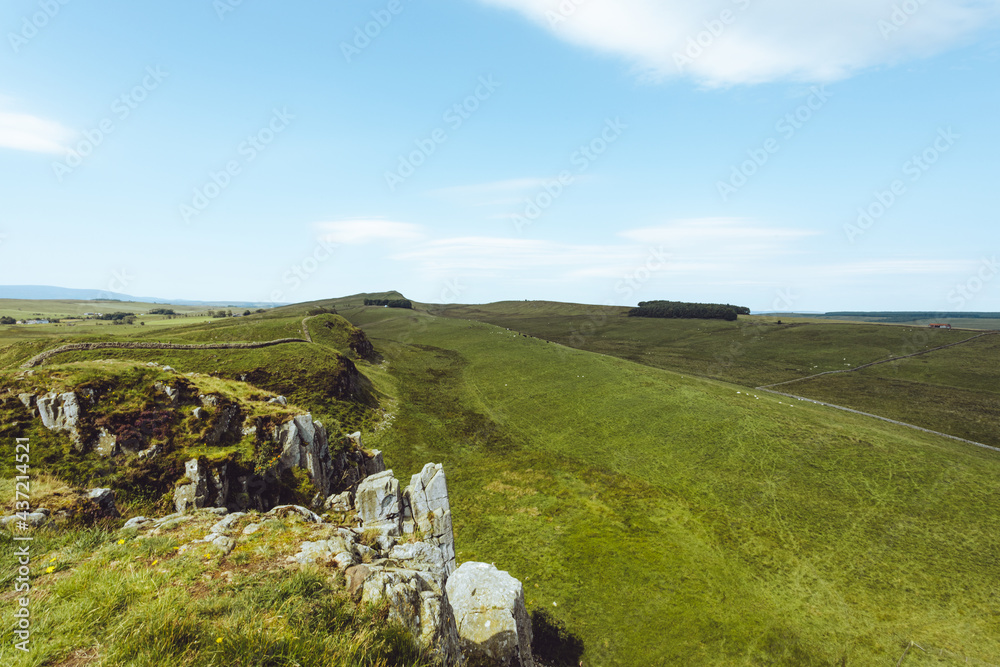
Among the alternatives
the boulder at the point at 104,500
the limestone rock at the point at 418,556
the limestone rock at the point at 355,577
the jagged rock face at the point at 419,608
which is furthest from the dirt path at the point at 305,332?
the jagged rock face at the point at 419,608

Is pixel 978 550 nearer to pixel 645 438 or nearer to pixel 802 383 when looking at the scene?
pixel 645 438

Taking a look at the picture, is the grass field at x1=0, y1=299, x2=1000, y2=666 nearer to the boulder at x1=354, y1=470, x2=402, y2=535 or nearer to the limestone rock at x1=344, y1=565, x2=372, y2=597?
the boulder at x1=354, y1=470, x2=402, y2=535

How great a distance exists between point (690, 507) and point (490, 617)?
93.3 ft

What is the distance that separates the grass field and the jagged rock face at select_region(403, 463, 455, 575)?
355 inches

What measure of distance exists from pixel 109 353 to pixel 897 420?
12350 centimetres

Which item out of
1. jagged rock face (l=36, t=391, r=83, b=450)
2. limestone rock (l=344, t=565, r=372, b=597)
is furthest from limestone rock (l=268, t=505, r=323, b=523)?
jagged rock face (l=36, t=391, r=83, b=450)

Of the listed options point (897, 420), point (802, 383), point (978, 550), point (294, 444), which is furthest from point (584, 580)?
point (802, 383)

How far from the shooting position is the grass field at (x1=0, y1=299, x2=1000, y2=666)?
2277 cm

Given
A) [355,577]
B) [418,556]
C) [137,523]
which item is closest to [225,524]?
[137,523]

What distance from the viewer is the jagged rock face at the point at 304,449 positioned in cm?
2381

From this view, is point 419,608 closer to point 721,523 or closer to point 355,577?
point 355,577

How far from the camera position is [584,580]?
2617cm

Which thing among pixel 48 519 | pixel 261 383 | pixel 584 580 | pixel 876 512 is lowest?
pixel 584 580

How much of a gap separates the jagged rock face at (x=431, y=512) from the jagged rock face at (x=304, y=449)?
6.46m
